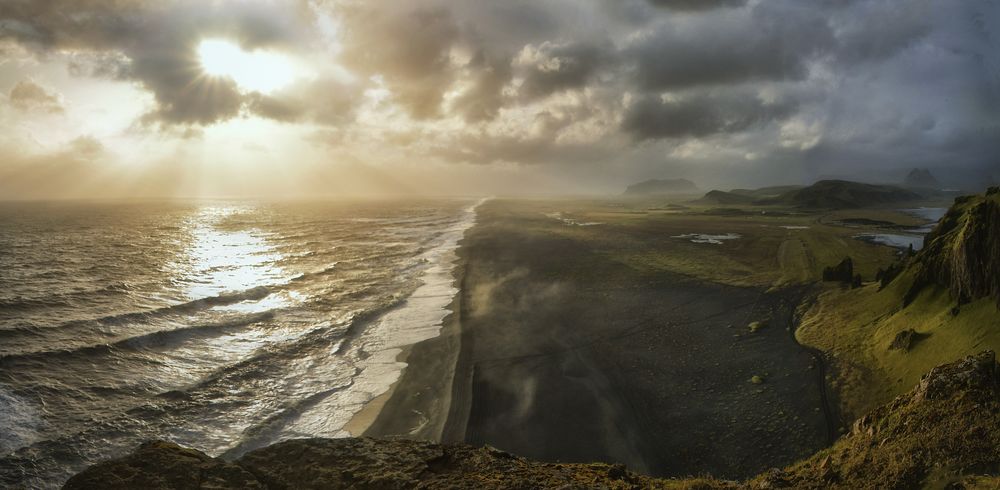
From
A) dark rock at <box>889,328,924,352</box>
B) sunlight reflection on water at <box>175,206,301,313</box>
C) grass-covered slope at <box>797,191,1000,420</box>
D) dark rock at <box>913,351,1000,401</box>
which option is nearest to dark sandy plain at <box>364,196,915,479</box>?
grass-covered slope at <box>797,191,1000,420</box>

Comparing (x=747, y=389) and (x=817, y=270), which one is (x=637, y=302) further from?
(x=817, y=270)

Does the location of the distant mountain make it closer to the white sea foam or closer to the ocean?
the ocean

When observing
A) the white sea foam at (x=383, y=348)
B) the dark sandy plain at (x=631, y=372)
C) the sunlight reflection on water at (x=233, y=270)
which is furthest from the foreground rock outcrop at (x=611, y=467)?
the sunlight reflection on water at (x=233, y=270)

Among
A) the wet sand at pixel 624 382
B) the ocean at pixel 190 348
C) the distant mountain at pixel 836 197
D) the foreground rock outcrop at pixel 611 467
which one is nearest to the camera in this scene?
the foreground rock outcrop at pixel 611 467

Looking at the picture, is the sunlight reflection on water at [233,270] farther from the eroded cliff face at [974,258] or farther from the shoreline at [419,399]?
the eroded cliff face at [974,258]

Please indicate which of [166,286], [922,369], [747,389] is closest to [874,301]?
[922,369]

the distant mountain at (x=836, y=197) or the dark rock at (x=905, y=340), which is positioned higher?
the distant mountain at (x=836, y=197)
